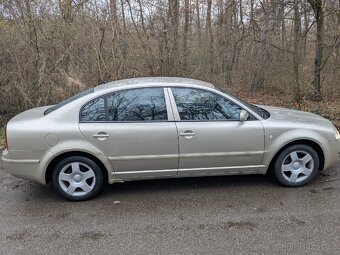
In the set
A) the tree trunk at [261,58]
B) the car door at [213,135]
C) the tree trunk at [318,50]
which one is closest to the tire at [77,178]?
the car door at [213,135]

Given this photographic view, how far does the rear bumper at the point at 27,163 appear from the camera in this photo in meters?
4.17

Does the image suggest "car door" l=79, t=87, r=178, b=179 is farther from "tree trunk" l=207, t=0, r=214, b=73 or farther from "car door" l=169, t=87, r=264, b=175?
"tree trunk" l=207, t=0, r=214, b=73

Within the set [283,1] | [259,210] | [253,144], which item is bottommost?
[259,210]

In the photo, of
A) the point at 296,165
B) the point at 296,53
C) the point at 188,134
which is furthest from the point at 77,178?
the point at 296,53

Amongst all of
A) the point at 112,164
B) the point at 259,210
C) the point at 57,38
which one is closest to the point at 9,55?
the point at 57,38

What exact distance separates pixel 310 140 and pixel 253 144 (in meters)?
0.81

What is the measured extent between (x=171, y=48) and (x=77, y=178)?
21.5 ft

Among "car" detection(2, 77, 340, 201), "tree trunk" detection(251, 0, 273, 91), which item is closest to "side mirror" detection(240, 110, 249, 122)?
"car" detection(2, 77, 340, 201)

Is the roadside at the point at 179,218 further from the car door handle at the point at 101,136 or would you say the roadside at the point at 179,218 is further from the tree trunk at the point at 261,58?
the tree trunk at the point at 261,58

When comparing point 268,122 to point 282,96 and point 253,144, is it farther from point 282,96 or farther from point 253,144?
point 282,96

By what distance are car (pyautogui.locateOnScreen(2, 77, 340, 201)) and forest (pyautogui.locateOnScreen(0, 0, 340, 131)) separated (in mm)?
4054

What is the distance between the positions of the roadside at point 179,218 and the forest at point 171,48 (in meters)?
4.06

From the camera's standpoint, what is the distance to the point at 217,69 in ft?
42.2

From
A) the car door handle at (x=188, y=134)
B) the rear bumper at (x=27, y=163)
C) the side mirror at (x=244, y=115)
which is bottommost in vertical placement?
the rear bumper at (x=27, y=163)
